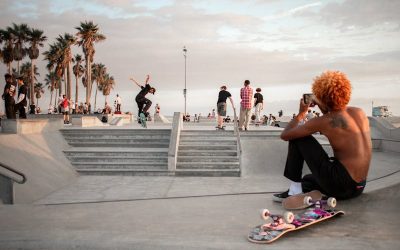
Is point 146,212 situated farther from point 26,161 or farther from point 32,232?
point 26,161

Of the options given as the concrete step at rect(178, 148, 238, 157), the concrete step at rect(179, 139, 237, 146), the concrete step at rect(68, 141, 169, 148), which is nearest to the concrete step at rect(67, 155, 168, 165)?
the concrete step at rect(178, 148, 238, 157)

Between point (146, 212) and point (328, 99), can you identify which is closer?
point (328, 99)

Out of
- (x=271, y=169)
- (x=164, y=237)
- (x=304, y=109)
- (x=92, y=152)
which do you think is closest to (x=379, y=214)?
(x=304, y=109)

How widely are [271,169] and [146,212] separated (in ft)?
19.3

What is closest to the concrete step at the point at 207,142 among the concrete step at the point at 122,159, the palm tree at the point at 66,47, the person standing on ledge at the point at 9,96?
the concrete step at the point at 122,159

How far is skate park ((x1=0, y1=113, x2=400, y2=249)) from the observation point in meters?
4.15

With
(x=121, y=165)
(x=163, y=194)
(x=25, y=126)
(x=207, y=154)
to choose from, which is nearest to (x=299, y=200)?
(x=163, y=194)

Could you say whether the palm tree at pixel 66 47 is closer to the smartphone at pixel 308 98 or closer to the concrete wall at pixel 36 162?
the concrete wall at pixel 36 162

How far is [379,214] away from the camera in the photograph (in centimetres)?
507

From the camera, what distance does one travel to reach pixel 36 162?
960cm

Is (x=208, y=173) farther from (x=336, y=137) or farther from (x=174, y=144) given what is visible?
(x=336, y=137)

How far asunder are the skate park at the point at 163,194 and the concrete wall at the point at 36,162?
1.6 inches

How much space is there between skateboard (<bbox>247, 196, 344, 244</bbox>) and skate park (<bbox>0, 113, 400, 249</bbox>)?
0.31 ft

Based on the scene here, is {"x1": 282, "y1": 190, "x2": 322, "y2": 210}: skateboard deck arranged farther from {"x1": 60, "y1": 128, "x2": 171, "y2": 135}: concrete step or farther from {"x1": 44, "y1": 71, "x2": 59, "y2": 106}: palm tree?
{"x1": 44, "y1": 71, "x2": 59, "y2": 106}: palm tree
